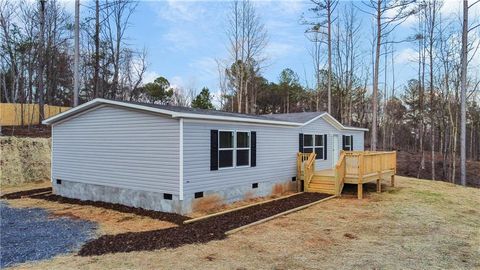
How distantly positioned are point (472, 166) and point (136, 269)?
100 feet

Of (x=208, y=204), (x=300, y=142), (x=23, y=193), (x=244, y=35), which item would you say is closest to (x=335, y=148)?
(x=300, y=142)

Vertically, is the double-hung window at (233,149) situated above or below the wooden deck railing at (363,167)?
above

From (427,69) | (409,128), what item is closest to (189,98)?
(427,69)

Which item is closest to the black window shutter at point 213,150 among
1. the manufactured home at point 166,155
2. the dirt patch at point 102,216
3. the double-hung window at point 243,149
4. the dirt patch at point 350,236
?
the manufactured home at point 166,155

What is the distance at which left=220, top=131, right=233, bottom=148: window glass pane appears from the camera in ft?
31.0

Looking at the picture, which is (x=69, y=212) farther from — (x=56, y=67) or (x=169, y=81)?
(x=169, y=81)

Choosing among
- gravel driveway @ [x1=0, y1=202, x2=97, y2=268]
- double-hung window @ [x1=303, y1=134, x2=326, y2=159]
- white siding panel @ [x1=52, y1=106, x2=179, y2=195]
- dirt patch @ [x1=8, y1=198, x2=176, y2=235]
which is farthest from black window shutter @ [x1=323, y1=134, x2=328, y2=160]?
gravel driveway @ [x1=0, y1=202, x2=97, y2=268]

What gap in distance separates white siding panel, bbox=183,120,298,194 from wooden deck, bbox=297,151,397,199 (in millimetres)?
677

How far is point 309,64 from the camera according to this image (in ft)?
97.0

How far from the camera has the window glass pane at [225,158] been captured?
936 cm

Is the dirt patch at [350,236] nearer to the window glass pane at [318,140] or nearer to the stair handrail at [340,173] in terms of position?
the stair handrail at [340,173]

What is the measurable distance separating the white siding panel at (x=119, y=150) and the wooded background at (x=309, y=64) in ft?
29.8

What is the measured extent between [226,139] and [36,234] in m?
5.04

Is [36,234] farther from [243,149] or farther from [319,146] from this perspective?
[319,146]
